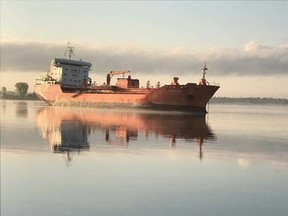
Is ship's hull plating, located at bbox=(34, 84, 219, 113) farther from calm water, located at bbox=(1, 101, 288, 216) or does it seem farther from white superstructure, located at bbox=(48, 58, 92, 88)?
calm water, located at bbox=(1, 101, 288, 216)

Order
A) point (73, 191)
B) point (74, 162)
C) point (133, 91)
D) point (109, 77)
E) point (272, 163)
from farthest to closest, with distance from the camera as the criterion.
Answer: point (109, 77), point (133, 91), point (272, 163), point (74, 162), point (73, 191)

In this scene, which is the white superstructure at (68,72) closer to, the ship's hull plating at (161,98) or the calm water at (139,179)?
the ship's hull plating at (161,98)

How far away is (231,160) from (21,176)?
27.5ft

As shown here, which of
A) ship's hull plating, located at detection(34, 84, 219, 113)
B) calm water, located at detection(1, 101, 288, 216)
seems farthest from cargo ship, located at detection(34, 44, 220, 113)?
calm water, located at detection(1, 101, 288, 216)

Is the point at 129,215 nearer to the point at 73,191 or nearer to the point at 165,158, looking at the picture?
the point at 73,191

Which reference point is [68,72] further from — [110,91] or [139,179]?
[139,179]

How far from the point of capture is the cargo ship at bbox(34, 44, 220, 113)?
53844 millimetres

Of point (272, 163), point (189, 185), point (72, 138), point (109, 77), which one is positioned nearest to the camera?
point (189, 185)

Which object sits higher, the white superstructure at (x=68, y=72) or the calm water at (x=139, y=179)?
the white superstructure at (x=68, y=72)

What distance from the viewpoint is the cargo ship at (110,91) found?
177 feet

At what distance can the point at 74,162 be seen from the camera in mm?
14273

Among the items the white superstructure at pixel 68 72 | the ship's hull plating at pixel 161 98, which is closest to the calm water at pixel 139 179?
the ship's hull plating at pixel 161 98

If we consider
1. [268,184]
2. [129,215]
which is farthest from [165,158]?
[129,215]

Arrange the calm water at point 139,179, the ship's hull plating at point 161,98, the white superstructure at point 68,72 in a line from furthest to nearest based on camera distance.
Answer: the white superstructure at point 68,72 < the ship's hull plating at point 161,98 < the calm water at point 139,179
